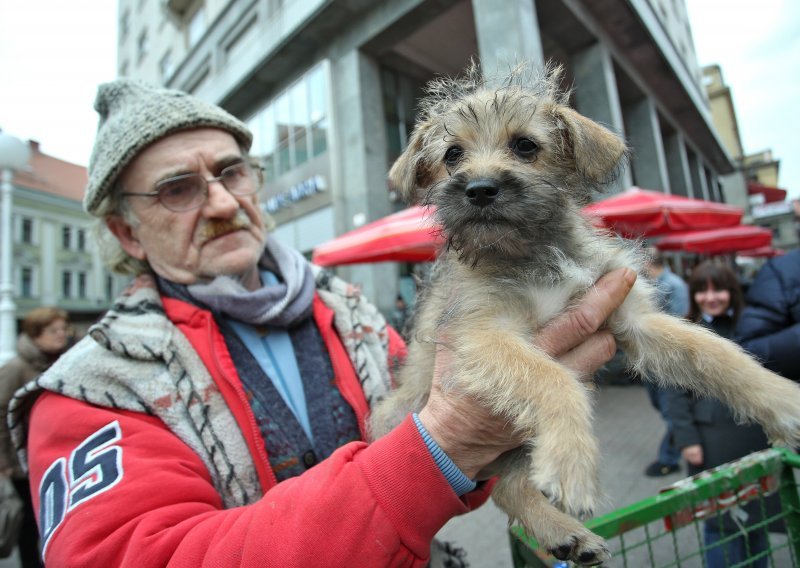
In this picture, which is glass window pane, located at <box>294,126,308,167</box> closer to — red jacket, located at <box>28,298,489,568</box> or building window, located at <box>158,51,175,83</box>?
building window, located at <box>158,51,175,83</box>

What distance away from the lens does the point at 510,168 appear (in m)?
1.82

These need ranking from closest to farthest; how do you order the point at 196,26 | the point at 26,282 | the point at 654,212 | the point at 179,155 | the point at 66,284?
the point at 179,155 → the point at 654,212 → the point at 196,26 → the point at 26,282 → the point at 66,284

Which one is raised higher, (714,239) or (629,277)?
(714,239)

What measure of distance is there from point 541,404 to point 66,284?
51978 millimetres

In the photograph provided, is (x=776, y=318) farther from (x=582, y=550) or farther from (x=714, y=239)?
(x=714, y=239)

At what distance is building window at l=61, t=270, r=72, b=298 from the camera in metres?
41.7

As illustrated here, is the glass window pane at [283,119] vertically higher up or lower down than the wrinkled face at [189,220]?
higher up

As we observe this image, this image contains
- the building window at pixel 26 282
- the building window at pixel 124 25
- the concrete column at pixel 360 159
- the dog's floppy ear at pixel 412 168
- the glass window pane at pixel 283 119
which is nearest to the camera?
the dog's floppy ear at pixel 412 168

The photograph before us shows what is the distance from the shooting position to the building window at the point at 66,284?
137 ft

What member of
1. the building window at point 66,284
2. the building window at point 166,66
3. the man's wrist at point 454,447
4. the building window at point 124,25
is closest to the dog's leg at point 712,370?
the man's wrist at point 454,447

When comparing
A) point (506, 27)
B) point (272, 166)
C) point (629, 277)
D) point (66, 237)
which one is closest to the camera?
point (629, 277)

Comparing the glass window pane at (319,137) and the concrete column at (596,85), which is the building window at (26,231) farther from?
the concrete column at (596,85)

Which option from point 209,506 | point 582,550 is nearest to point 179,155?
point 209,506

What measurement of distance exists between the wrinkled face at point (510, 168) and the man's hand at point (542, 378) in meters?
0.32
